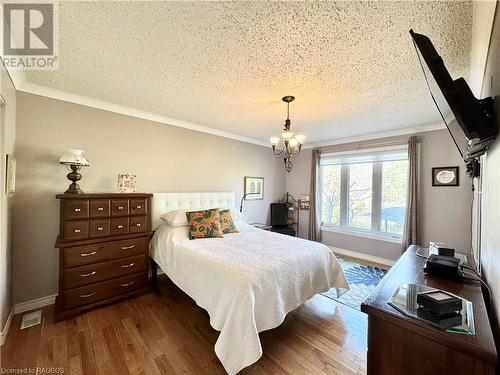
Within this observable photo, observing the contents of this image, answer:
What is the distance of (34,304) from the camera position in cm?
224

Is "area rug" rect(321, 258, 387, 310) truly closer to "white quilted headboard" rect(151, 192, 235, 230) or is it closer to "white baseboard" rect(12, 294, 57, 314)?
"white quilted headboard" rect(151, 192, 235, 230)

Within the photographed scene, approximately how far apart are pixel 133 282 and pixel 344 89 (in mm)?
3385

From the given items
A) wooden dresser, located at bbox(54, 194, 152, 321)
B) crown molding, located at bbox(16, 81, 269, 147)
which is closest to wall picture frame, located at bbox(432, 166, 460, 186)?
crown molding, located at bbox(16, 81, 269, 147)

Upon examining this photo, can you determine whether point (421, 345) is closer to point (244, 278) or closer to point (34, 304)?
point (244, 278)

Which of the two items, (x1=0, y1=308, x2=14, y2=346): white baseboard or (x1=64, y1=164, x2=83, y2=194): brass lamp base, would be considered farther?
(x1=64, y1=164, x2=83, y2=194): brass lamp base

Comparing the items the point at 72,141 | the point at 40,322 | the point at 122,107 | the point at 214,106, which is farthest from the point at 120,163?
the point at 40,322

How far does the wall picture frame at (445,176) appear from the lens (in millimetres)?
3121

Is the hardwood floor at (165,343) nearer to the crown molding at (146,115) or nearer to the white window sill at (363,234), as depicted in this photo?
the white window sill at (363,234)

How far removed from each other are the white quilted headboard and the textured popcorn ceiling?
1.34 m

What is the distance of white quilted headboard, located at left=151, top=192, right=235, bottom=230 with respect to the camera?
119 inches

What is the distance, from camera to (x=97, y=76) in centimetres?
205

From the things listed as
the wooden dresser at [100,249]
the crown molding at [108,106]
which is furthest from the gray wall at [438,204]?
the wooden dresser at [100,249]

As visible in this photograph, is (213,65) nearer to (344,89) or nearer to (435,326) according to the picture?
(344,89)

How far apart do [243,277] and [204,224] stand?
135cm
